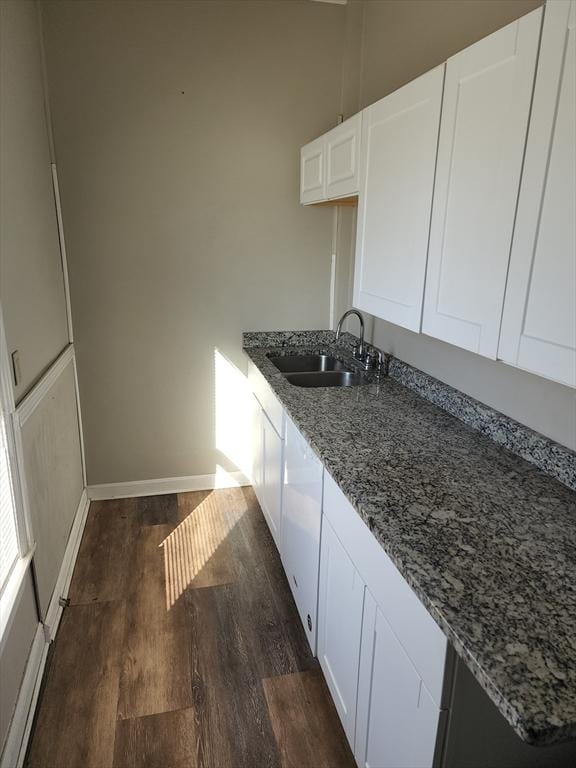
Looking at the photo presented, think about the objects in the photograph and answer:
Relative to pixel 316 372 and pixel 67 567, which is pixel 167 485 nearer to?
pixel 67 567

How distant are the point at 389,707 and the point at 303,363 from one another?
2.09 meters

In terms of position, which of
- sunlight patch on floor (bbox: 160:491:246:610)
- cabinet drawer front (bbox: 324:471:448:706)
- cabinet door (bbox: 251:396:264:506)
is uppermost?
cabinet drawer front (bbox: 324:471:448:706)

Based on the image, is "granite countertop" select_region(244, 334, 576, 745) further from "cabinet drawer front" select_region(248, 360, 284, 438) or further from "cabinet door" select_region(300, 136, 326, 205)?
"cabinet door" select_region(300, 136, 326, 205)

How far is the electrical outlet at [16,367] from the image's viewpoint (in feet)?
5.89

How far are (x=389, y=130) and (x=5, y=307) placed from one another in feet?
4.84

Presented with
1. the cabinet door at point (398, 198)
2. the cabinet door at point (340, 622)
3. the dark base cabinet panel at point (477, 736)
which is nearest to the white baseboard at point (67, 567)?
the cabinet door at point (340, 622)

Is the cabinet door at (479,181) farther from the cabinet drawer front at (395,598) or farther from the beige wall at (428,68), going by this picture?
the cabinet drawer front at (395,598)

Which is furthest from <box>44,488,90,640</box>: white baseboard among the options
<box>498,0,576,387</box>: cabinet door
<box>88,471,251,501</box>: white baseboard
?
<box>498,0,576,387</box>: cabinet door

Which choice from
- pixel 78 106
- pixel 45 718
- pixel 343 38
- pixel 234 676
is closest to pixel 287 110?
pixel 343 38

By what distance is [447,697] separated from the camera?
3.19 feet

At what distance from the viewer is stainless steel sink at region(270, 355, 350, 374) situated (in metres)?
3.05

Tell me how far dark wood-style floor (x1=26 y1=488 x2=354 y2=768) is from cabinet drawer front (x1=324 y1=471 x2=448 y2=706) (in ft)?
2.45

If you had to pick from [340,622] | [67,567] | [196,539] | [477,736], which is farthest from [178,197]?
[477,736]

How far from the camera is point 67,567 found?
2.46 metres
